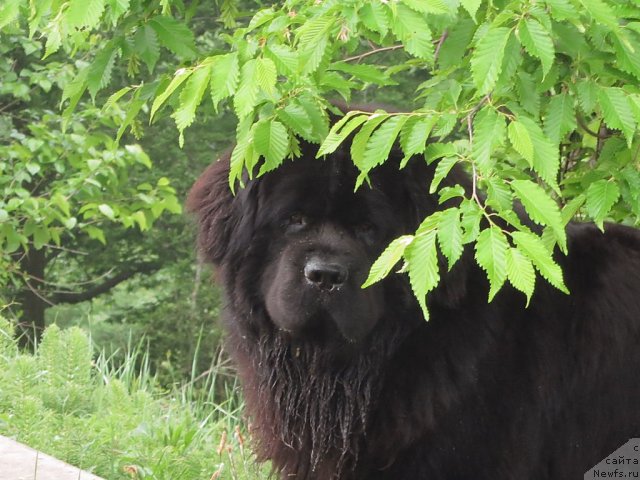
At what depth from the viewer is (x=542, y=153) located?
240 cm

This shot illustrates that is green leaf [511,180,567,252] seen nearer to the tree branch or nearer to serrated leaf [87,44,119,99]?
serrated leaf [87,44,119,99]

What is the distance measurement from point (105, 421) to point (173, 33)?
2344 mm

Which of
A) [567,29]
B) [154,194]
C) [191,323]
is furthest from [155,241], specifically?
[567,29]

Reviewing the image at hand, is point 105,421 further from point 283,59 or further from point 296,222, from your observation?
point 283,59

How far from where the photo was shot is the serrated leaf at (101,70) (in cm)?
330

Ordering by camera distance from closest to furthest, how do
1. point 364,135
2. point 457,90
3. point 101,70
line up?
point 364,135 < point 457,90 < point 101,70

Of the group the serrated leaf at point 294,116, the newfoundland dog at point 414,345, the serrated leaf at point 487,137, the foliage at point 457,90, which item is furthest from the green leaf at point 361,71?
the newfoundland dog at point 414,345

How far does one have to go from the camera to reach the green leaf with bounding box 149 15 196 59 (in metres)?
3.18

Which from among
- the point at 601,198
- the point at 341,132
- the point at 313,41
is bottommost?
the point at 601,198

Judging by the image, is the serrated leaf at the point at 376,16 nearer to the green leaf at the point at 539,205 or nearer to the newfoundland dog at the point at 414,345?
the green leaf at the point at 539,205

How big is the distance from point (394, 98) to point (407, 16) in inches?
451

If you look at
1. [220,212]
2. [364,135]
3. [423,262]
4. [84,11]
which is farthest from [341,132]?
[220,212]

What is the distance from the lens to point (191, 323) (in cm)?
1628

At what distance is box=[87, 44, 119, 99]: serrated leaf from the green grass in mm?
1446
